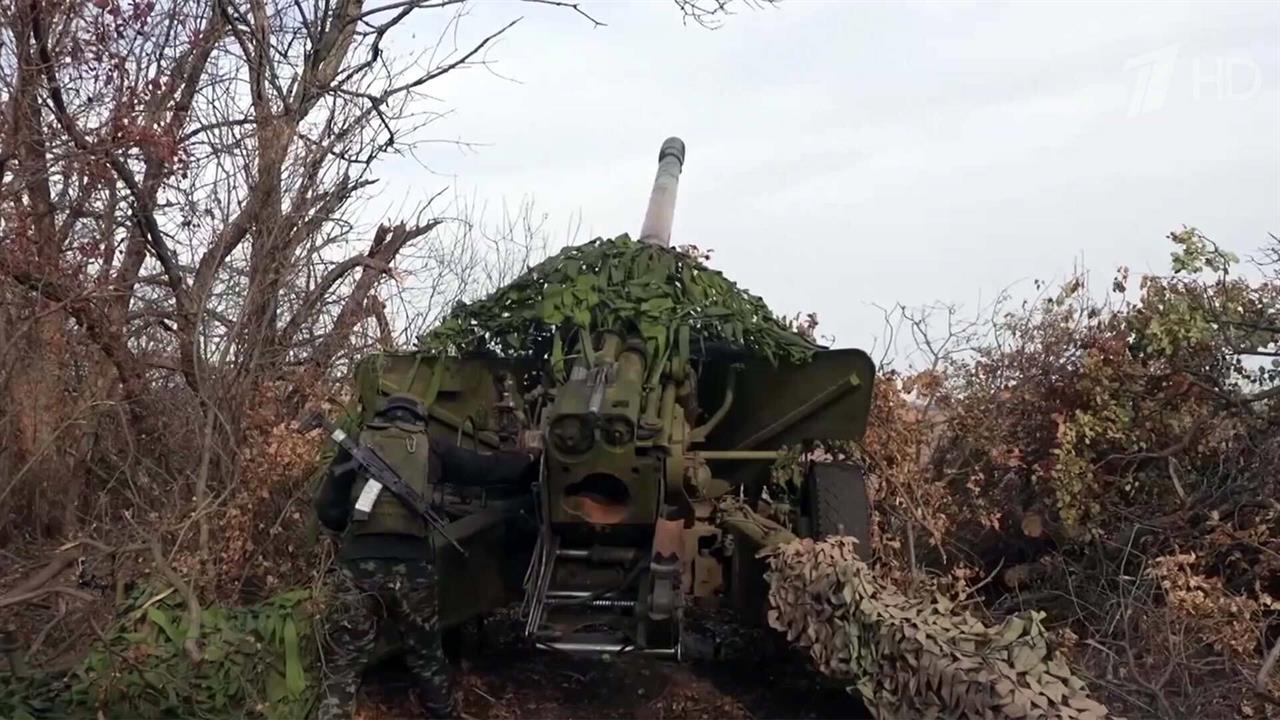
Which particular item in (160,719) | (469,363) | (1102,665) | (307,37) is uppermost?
(307,37)

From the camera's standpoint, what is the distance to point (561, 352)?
657 cm

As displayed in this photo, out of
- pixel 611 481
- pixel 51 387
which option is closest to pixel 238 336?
pixel 51 387

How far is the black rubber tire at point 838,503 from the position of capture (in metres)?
6.89

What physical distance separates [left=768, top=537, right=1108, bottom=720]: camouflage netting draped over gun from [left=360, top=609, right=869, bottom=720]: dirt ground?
40.7 inches

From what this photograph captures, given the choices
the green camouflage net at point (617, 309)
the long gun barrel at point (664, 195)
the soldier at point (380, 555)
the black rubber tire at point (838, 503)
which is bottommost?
the soldier at point (380, 555)

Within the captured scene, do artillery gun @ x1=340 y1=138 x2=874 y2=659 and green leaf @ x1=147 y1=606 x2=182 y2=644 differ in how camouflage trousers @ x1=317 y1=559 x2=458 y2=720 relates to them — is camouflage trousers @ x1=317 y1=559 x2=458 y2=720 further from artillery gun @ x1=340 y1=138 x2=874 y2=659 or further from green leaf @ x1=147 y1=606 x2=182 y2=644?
green leaf @ x1=147 y1=606 x2=182 y2=644

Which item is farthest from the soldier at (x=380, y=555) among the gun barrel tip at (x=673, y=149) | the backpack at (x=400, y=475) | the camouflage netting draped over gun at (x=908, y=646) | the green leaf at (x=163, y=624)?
the gun barrel tip at (x=673, y=149)

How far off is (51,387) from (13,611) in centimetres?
245

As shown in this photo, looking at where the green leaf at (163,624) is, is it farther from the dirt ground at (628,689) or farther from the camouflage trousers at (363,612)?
the dirt ground at (628,689)

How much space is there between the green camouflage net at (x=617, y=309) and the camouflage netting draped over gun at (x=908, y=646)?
4.28ft

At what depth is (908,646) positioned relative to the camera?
475 centimetres

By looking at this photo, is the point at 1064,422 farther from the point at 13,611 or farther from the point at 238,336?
the point at 13,611

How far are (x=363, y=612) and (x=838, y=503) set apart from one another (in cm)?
239

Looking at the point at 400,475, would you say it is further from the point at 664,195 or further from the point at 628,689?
the point at 664,195
